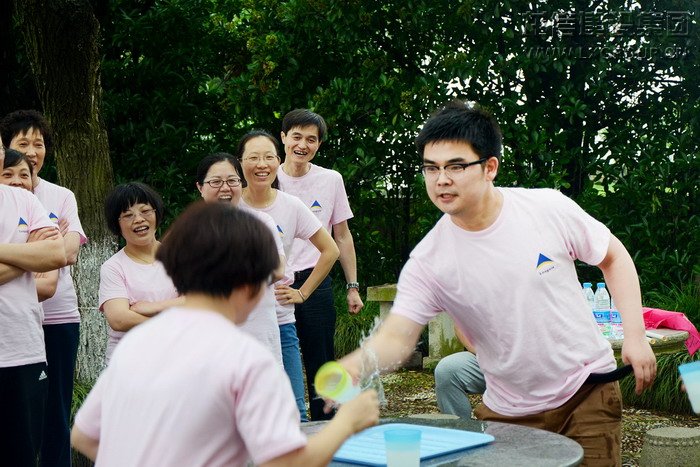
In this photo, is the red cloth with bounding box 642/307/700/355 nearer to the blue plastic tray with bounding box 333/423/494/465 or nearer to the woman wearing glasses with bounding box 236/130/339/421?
the woman wearing glasses with bounding box 236/130/339/421

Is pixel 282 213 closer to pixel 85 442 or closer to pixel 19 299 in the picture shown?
pixel 19 299

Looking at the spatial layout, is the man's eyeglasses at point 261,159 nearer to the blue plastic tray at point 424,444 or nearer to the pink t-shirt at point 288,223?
the pink t-shirt at point 288,223

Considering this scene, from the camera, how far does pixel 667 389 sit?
8.13 meters

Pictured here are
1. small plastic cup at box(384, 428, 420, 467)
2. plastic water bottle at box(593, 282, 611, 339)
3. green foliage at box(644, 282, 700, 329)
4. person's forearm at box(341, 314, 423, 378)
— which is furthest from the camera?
green foliage at box(644, 282, 700, 329)

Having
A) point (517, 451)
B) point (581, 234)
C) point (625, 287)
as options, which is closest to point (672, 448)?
point (625, 287)

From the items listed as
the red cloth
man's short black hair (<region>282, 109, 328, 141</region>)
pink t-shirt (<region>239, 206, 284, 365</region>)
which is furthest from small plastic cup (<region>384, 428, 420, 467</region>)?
man's short black hair (<region>282, 109, 328, 141</region>)

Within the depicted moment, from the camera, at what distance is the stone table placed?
3007 millimetres

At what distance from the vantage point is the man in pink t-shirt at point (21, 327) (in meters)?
4.34

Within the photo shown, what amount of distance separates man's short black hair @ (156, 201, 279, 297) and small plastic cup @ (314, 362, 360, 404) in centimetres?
58

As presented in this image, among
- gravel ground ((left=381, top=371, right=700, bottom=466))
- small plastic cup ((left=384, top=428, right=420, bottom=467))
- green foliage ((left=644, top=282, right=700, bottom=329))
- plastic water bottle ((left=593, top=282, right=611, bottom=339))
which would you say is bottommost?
gravel ground ((left=381, top=371, right=700, bottom=466))

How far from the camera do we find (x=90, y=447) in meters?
2.55

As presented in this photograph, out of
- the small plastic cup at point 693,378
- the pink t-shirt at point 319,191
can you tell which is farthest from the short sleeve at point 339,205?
the small plastic cup at point 693,378

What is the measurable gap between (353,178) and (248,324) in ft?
17.7

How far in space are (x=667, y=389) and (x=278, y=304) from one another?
12.5 feet
